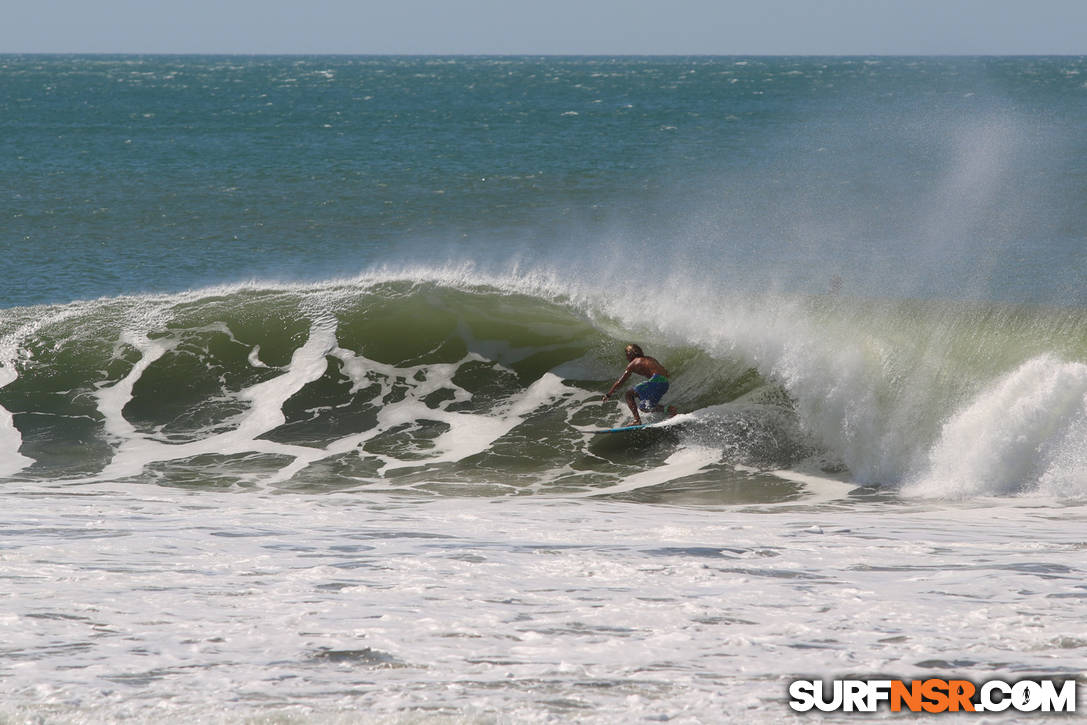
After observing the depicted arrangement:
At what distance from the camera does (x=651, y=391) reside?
1305 centimetres

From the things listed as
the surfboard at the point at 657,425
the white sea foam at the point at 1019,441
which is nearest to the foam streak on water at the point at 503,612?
the white sea foam at the point at 1019,441

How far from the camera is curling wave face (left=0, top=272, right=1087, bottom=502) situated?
11578 millimetres

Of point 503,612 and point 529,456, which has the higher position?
point 503,612

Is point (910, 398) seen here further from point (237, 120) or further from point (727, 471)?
point (237, 120)

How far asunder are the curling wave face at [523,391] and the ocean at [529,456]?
2.3 inches

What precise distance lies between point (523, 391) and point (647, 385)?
86.5 inches

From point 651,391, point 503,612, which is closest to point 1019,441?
point 651,391

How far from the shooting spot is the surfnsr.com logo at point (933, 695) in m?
5.27

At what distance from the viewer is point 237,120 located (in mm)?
57750

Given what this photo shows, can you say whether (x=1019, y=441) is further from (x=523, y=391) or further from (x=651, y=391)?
(x=523, y=391)

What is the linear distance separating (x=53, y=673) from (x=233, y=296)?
1348 centimetres

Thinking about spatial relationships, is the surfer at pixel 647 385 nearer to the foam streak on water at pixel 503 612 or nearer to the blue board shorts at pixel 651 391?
the blue board shorts at pixel 651 391

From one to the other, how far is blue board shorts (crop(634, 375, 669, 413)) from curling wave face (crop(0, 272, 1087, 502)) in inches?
19.9

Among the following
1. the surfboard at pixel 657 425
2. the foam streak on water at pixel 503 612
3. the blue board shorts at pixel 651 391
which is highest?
the blue board shorts at pixel 651 391
